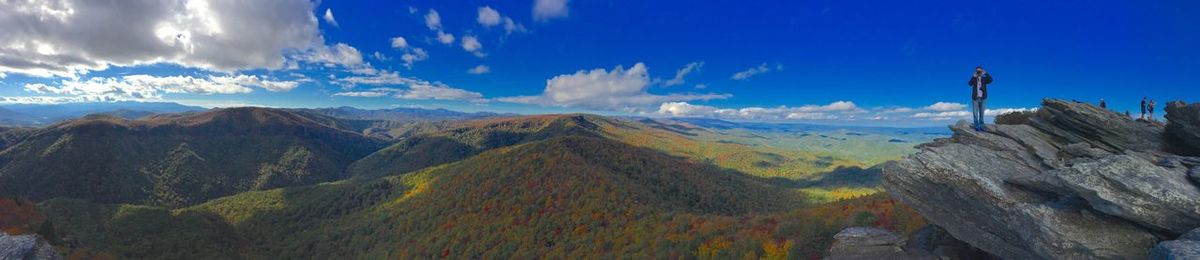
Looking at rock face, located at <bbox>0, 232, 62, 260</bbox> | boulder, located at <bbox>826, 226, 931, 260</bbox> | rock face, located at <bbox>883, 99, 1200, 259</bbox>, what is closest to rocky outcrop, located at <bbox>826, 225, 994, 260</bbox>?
boulder, located at <bbox>826, 226, 931, 260</bbox>

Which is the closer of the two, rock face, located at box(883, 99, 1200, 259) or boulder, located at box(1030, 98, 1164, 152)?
rock face, located at box(883, 99, 1200, 259)

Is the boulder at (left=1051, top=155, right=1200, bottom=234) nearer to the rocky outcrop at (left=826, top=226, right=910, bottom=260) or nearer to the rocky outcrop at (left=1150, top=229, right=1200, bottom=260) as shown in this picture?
the rocky outcrop at (left=1150, top=229, right=1200, bottom=260)

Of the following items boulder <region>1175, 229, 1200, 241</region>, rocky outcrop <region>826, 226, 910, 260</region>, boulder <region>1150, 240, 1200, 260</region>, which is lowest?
rocky outcrop <region>826, 226, 910, 260</region>

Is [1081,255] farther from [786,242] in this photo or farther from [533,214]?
[533,214]

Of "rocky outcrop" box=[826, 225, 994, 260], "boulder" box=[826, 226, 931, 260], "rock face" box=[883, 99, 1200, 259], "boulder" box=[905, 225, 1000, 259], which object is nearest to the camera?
"rock face" box=[883, 99, 1200, 259]

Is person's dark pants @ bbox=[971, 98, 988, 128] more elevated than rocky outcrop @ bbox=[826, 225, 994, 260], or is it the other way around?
person's dark pants @ bbox=[971, 98, 988, 128]

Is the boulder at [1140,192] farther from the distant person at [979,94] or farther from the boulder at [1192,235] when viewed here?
the distant person at [979,94]

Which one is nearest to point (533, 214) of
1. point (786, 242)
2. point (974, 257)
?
point (786, 242)
